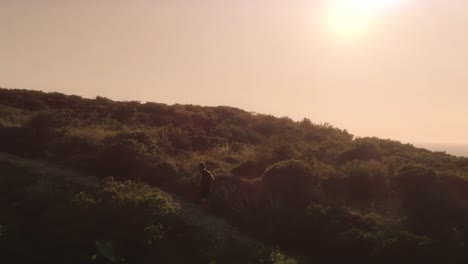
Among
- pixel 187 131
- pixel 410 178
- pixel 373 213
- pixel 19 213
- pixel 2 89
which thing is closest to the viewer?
pixel 19 213

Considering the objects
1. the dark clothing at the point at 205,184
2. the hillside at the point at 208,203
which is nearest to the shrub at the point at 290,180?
the hillside at the point at 208,203

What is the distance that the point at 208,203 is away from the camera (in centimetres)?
2186

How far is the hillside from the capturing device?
18.5 m

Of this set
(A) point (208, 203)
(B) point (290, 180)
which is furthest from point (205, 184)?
(B) point (290, 180)

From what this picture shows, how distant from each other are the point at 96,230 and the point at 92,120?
16.7 meters

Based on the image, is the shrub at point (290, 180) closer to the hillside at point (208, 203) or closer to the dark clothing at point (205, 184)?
the hillside at point (208, 203)

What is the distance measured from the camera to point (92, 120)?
34.3m

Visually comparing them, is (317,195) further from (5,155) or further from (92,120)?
(92,120)

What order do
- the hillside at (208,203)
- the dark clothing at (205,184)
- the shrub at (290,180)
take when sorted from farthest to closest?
the shrub at (290,180) → the dark clothing at (205,184) → the hillside at (208,203)

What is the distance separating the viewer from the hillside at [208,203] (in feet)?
Answer: 60.8

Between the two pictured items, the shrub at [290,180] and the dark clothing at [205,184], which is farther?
Result: the shrub at [290,180]

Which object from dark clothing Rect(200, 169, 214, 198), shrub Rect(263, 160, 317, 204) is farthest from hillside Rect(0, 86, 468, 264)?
dark clothing Rect(200, 169, 214, 198)

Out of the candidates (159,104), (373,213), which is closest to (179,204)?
(373,213)

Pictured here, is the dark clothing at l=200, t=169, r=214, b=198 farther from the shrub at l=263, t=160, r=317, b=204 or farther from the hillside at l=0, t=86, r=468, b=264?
the shrub at l=263, t=160, r=317, b=204
